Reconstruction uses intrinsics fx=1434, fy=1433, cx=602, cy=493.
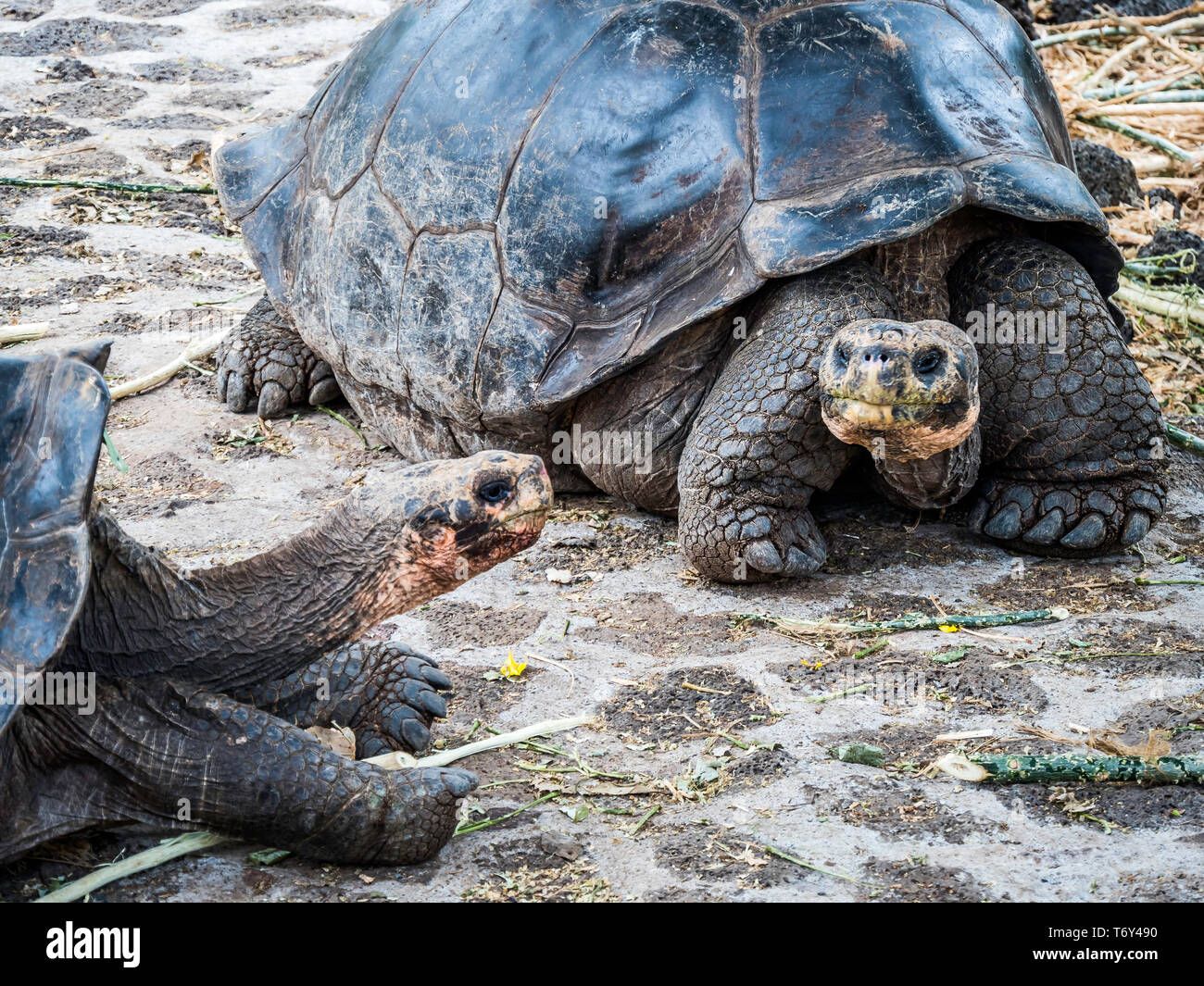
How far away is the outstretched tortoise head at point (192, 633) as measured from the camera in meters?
2.45

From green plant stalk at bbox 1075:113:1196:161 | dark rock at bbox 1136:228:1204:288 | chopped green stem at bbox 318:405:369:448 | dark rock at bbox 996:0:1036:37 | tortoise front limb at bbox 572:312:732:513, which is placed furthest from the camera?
dark rock at bbox 996:0:1036:37

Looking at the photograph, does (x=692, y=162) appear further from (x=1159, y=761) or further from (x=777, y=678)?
(x=1159, y=761)

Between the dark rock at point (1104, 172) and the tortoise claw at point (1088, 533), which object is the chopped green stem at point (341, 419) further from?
the dark rock at point (1104, 172)

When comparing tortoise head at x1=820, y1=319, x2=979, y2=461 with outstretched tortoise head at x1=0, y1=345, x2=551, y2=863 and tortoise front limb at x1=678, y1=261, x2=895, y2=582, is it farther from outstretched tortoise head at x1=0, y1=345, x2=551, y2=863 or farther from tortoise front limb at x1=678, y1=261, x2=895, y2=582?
outstretched tortoise head at x1=0, y1=345, x2=551, y2=863

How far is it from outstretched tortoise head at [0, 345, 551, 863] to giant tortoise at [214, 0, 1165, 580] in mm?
1314

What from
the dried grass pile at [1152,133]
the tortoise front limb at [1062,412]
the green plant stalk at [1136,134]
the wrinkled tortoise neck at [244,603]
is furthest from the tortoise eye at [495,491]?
the green plant stalk at [1136,134]

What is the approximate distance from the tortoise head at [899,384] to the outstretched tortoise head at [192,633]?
3.68ft

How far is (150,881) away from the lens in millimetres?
2604

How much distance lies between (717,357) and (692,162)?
0.58 meters

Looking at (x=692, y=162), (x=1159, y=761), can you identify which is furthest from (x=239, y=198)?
(x=1159, y=761)

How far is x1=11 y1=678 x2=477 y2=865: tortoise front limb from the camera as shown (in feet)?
8.48

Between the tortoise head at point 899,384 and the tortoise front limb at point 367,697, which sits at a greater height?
the tortoise head at point 899,384

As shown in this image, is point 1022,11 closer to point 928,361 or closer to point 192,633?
point 928,361

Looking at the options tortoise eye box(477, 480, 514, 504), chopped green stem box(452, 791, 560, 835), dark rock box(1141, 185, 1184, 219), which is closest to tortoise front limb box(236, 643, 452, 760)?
chopped green stem box(452, 791, 560, 835)
